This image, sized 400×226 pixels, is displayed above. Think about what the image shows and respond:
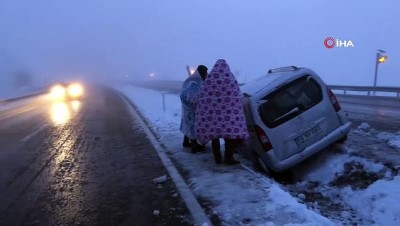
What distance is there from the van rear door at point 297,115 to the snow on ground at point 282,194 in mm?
638

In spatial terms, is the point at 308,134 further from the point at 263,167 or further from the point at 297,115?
the point at 263,167

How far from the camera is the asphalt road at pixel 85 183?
551 cm

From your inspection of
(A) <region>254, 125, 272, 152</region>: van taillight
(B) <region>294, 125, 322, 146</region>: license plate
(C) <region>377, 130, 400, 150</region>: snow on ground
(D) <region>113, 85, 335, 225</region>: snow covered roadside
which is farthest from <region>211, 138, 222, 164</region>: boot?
(C) <region>377, 130, 400, 150</region>: snow on ground

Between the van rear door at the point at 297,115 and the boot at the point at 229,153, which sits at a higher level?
the van rear door at the point at 297,115

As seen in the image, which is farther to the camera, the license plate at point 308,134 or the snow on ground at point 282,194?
the license plate at point 308,134

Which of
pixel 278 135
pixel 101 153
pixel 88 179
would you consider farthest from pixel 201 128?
pixel 101 153

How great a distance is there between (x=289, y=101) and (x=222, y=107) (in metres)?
1.15

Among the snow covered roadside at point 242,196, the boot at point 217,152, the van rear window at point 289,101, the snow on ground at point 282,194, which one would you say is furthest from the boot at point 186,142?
the van rear window at point 289,101

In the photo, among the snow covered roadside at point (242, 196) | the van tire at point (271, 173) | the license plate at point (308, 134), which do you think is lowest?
the van tire at point (271, 173)

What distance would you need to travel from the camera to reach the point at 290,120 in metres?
7.54

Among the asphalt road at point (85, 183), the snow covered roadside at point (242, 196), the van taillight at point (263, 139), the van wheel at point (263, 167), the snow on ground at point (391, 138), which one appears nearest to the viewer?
the snow covered roadside at point (242, 196)

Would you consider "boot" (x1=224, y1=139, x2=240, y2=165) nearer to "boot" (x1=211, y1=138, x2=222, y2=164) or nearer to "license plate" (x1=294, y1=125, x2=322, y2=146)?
"boot" (x1=211, y1=138, x2=222, y2=164)

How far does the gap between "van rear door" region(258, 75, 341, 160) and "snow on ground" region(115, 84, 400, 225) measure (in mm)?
638

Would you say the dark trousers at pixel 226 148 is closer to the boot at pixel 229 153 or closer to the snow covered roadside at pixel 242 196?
the boot at pixel 229 153
